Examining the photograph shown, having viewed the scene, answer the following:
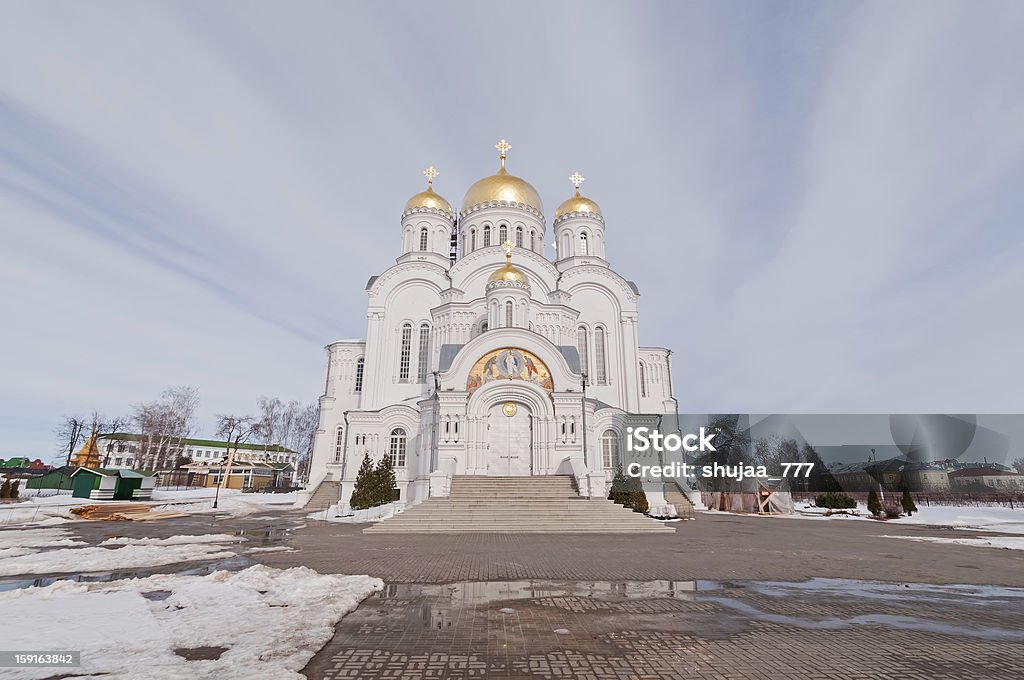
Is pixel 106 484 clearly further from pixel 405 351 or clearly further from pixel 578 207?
pixel 578 207

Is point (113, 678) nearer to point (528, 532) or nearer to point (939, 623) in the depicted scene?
point (939, 623)

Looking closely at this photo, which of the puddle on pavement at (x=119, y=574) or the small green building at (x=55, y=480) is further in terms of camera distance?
the small green building at (x=55, y=480)

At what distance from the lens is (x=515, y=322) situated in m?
24.8

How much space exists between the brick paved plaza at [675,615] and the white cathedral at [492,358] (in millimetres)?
9173

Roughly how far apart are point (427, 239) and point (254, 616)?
2988 centimetres

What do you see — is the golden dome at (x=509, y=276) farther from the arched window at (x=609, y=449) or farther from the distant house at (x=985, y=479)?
the distant house at (x=985, y=479)

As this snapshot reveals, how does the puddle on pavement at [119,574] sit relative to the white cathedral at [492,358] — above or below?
below

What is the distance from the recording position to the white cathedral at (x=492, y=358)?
20719 mm

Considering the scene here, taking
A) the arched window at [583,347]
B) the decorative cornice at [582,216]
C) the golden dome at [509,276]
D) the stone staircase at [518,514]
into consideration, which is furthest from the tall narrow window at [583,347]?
the stone staircase at [518,514]

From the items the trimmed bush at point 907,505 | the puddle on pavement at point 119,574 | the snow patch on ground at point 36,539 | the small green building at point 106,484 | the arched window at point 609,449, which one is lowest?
the snow patch on ground at point 36,539

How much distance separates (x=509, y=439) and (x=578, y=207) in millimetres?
18915

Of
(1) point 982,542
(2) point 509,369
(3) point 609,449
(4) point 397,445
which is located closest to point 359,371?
(4) point 397,445

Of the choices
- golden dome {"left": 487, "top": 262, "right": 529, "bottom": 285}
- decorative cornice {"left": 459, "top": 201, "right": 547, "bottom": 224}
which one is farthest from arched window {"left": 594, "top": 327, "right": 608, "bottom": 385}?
decorative cornice {"left": 459, "top": 201, "right": 547, "bottom": 224}

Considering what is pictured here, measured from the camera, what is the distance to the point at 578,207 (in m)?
34.0
